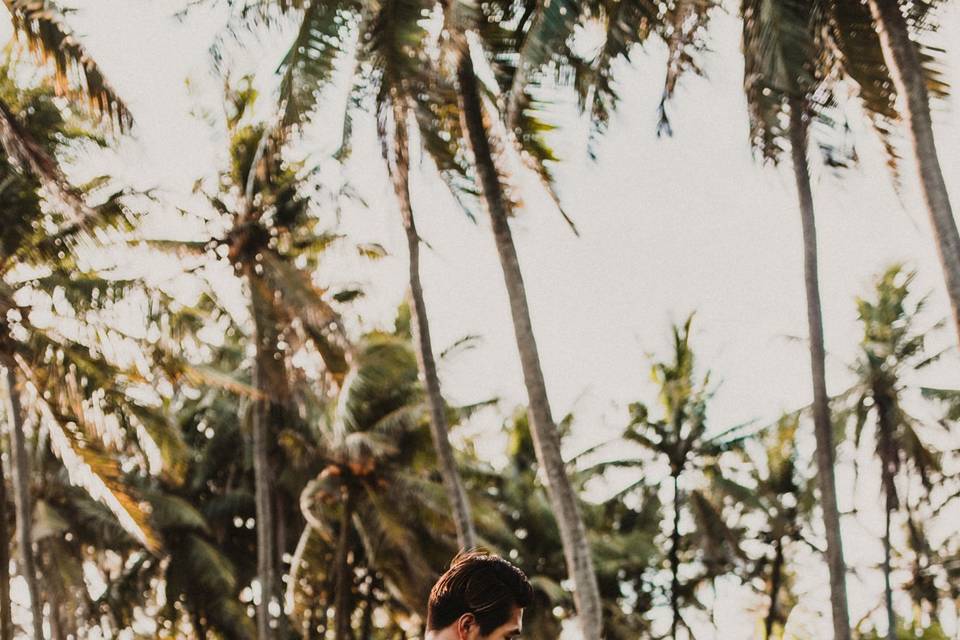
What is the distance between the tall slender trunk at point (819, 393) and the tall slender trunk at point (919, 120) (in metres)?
4.83

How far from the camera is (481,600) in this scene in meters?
2.95

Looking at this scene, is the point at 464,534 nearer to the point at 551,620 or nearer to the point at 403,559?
the point at 403,559

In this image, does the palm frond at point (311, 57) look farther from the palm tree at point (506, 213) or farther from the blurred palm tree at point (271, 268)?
the blurred palm tree at point (271, 268)

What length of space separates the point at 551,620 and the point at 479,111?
18631 mm

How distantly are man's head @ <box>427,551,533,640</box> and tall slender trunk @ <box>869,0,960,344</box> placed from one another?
729 centimetres

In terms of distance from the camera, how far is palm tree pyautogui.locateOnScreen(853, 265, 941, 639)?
87.7 feet

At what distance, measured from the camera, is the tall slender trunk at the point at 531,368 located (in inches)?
453

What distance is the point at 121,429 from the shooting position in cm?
1318

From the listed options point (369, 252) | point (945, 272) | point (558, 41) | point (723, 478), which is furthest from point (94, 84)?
point (723, 478)

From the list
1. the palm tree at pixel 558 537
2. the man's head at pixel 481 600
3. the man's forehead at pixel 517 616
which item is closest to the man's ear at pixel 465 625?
the man's head at pixel 481 600

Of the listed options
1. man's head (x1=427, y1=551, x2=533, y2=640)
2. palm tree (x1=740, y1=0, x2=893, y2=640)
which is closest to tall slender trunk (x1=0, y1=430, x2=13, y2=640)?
palm tree (x1=740, y1=0, x2=893, y2=640)

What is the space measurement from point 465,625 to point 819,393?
13.2 metres

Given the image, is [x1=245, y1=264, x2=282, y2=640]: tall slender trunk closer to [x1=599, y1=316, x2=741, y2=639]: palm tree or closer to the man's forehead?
[x1=599, y1=316, x2=741, y2=639]: palm tree

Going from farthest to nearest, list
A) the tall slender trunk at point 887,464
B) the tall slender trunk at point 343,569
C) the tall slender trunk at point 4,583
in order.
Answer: the tall slender trunk at point 887,464 → the tall slender trunk at point 343,569 → the tall slender trunk at point 4,583
